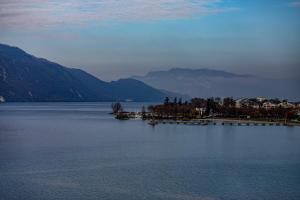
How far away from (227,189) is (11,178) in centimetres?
680

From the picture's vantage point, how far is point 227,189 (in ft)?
50.6

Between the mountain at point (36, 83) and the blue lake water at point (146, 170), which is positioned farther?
the mountain at point (36, 83)

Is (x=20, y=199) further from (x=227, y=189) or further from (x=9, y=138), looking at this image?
(x=9, y=138)

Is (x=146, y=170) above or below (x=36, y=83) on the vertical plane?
below

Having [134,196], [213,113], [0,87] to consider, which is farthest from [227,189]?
[0,87]

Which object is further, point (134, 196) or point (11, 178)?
point (11, 178)

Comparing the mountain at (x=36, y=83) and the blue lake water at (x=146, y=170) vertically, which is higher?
the mountain at (x=36, y=83)

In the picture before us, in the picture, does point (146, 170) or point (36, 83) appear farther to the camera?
point (36, 83)

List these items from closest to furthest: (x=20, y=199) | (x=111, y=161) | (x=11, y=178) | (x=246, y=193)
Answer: (x=20, y=199) → (x=246, y=193) → (x=11, y=178) → (x=111, y=161)

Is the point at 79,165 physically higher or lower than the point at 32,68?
lower

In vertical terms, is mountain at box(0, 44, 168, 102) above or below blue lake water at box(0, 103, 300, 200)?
above

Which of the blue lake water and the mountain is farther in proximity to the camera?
the mountain

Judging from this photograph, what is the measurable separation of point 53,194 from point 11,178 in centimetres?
282

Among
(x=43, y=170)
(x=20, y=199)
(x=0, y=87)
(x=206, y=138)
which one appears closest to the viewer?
(x=20, y=199)
